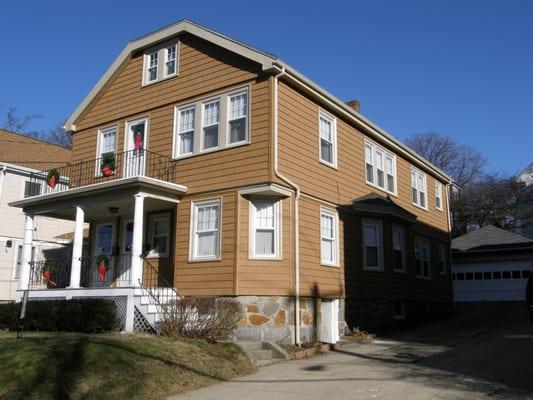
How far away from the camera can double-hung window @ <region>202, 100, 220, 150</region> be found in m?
16.9

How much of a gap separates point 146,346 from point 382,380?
468cm

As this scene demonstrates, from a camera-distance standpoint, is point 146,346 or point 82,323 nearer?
point 146,346

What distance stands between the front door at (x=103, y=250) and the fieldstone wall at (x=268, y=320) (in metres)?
5.54

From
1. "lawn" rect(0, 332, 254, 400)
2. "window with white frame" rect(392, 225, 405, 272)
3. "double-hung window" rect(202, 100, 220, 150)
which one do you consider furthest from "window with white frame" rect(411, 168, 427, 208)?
"lawn" rect(0, 332, 254, 400)

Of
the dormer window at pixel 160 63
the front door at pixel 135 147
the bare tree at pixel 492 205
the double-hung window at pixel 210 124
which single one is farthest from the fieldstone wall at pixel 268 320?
the bare tree at pixel 492 205

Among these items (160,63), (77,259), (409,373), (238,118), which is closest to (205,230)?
(238,118)

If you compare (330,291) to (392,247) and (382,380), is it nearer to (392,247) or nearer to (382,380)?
(392,247)

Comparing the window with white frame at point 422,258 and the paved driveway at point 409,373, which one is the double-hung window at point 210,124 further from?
the window with white frame at point 422,258

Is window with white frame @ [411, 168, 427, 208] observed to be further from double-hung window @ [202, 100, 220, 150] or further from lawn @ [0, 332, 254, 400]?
lawn @ [0, 332, 254, 400]

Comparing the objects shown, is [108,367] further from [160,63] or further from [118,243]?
[160,63]

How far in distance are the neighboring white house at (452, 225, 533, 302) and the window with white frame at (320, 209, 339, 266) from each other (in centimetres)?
1419

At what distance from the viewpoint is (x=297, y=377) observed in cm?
1134

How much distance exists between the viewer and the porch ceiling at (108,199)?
624 inches

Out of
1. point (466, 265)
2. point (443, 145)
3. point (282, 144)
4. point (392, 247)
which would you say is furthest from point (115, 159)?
point (443, 145)
